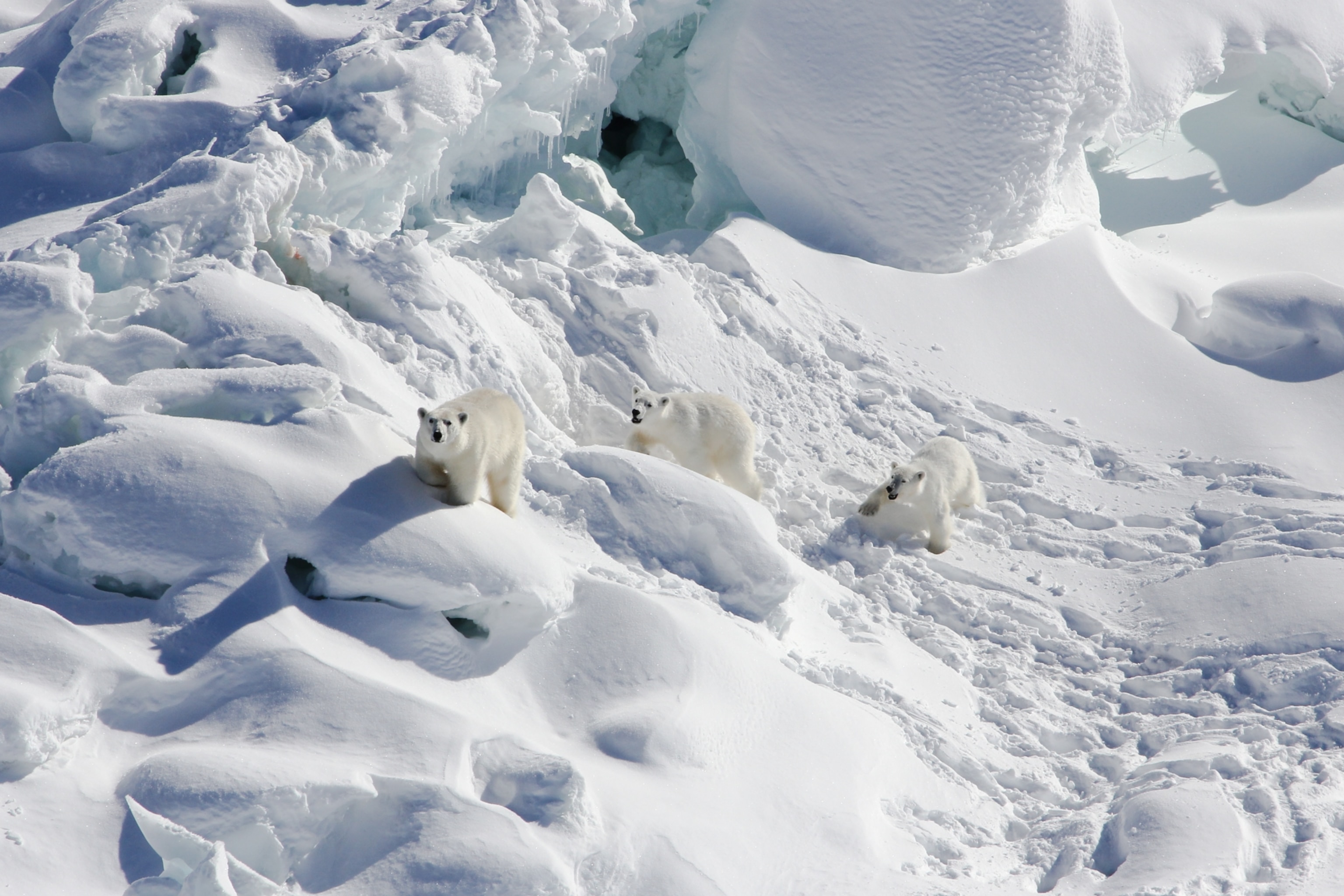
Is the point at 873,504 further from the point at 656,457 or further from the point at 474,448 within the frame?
the point at 474,448

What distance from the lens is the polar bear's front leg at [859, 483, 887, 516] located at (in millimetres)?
6730

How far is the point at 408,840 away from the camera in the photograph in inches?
150

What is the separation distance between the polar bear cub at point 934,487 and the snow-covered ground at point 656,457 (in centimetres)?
18

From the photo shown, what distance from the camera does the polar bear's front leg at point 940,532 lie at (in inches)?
265

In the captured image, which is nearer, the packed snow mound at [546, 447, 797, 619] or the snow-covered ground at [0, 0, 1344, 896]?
the snow-covered ground at [0, 0, 1344, 896]

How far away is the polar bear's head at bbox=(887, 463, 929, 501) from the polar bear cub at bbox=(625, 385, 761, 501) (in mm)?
827

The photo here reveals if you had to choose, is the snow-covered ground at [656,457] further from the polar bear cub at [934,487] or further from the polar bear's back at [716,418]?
the polar bear's back at [716,418]

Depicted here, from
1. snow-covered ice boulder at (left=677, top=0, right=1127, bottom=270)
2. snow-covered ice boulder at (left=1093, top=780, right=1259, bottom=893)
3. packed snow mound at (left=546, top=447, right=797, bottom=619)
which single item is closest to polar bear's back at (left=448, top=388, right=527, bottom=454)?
packed snow mound at (left=546, top=447, right=797, bottom=619)

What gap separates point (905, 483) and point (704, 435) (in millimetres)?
1257

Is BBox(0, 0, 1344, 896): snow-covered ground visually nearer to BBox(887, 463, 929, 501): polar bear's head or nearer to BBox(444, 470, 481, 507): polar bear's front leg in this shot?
BBox(444, 470, 481, 507): polar bear's front leg

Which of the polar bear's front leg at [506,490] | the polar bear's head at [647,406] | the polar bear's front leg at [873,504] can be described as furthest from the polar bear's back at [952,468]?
the polar bear's front leg at [506,490]

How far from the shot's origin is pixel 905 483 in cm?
654

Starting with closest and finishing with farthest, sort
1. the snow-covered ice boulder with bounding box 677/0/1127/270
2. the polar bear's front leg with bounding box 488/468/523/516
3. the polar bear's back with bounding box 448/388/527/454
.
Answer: the polar bear's back with bounding box 448/388/527/454 < the polar bear's front leg with bounding box 488/468/523/516 < the snow-covered ice boulder with bounding box 677/0/1127/270

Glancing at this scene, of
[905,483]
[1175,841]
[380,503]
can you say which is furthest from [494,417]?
[1175,841]
